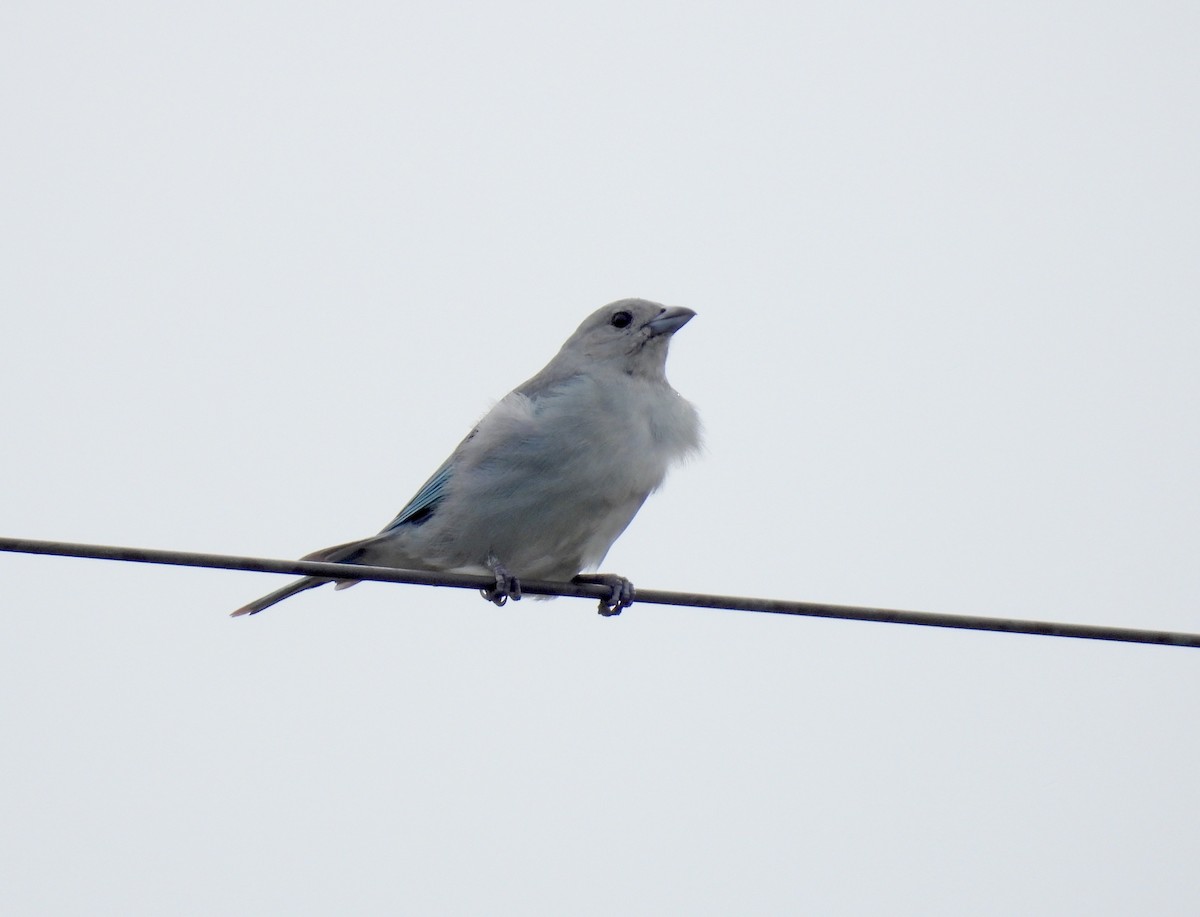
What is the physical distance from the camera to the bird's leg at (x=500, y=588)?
7.45 metres

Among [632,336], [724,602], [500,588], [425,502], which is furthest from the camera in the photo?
[632,336]

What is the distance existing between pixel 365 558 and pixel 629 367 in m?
1.95

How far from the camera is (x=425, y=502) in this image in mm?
8320

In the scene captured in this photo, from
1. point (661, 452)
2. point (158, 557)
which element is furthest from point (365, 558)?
point (158, 557)

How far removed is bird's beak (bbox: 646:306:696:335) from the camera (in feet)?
28.4

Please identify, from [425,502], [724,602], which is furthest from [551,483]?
[724,602]

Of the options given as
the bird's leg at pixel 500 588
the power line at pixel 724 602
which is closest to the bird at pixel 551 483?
the bird's leg at pixel 500 588

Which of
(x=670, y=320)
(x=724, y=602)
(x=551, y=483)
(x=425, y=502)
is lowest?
(x=724, y=602)

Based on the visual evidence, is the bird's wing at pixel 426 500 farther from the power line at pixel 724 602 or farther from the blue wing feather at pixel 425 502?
the power line at pixel 724 602

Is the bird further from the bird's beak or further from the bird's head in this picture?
the bird's beak

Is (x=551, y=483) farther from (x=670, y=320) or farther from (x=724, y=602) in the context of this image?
(x=724, y=602)

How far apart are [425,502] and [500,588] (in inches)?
41.0

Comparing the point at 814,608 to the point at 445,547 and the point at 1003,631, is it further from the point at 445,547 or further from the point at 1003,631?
the point at 445,547

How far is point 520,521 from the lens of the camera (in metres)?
7.72
